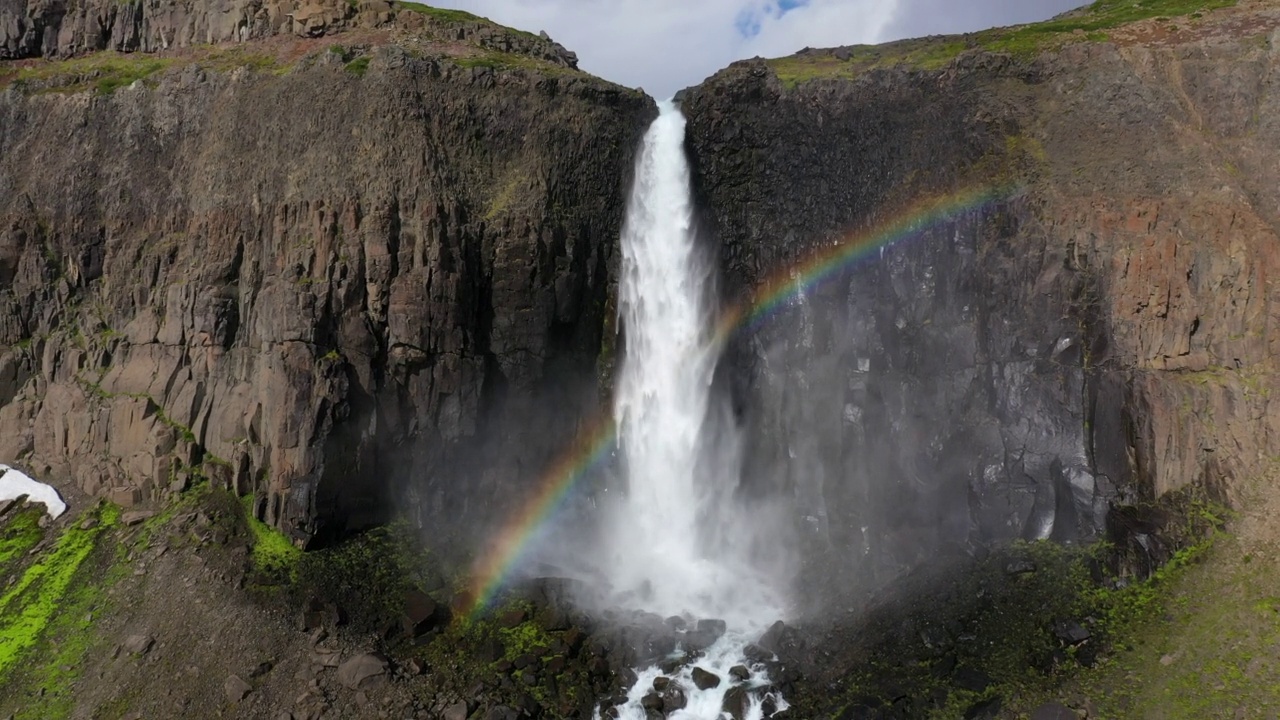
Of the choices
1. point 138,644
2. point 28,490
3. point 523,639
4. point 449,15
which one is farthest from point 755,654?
point 449,15

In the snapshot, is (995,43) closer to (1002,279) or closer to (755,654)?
(1002,279)

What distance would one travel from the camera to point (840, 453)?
30828 mm

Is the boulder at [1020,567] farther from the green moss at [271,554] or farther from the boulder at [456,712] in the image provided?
the green moss at [271,554]

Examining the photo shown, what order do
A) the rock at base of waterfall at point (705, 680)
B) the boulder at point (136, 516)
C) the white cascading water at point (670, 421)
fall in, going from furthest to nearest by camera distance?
the white cascading water at point (670, 421) → the boulder at point (136, 516) → the rock at base of waterfall at point (705, 680)

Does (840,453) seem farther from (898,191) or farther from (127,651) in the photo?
(127,651)

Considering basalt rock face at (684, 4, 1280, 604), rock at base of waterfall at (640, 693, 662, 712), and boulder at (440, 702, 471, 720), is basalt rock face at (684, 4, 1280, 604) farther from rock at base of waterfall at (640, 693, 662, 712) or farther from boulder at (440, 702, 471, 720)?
boulder at (440, 702, 471, 720)

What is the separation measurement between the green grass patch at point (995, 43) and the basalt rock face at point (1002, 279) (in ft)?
3.52

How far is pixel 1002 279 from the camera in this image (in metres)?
28.8

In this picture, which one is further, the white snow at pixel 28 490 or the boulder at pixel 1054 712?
the white snow at pixel 28 490

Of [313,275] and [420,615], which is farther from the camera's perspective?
[313,275]

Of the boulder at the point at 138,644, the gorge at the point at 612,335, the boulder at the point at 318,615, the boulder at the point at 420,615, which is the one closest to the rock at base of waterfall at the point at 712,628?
the gorge at the point at 612,335

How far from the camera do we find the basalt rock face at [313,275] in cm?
2847

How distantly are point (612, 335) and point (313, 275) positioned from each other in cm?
1180

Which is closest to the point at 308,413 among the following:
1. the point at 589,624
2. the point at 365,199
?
the point at 365,199
